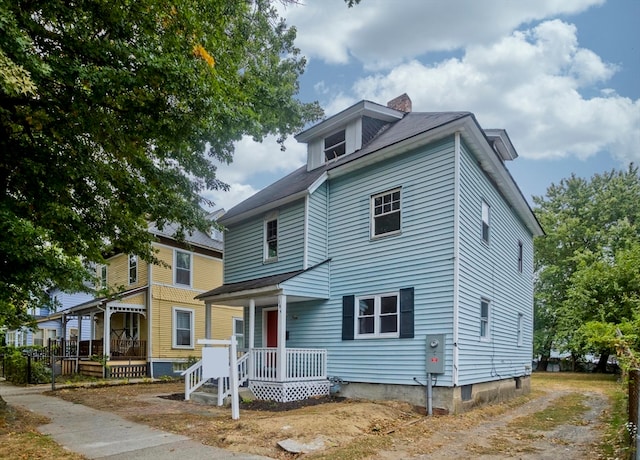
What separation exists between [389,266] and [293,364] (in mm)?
3513

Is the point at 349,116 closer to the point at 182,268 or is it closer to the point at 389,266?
the point at 389,266

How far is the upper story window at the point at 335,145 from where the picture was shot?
14.3m

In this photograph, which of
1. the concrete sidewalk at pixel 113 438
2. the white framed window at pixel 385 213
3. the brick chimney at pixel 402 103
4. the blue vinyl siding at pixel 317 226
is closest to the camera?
the concrete sidewalk at pixel 113 438

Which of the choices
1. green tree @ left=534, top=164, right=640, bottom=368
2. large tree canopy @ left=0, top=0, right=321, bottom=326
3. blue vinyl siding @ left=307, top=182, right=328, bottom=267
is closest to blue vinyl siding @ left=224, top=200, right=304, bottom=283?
blue vinyl siding @ left=307, top=182, right=328, bottom=267

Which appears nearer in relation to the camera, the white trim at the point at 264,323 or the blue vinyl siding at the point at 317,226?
the blue vinyl siding at the point at 317,226

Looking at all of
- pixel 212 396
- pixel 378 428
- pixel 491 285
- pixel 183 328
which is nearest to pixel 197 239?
pixel 183 328

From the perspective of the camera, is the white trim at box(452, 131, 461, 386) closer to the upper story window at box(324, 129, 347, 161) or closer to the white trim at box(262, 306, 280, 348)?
the upper story window at box(324, 129, 347, 161)

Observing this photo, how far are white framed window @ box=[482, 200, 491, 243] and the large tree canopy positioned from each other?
660 centimetres

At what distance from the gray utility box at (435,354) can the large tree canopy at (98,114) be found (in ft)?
20.1

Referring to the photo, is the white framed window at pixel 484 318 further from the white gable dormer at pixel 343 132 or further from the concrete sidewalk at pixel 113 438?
the concrete sidewalk at pixel 113 438

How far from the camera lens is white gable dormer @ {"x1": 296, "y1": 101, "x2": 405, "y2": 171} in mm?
13734

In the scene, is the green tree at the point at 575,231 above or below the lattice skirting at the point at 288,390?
above

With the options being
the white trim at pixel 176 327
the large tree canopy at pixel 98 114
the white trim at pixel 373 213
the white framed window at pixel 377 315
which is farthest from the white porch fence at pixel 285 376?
the white trim at pixel 176 327

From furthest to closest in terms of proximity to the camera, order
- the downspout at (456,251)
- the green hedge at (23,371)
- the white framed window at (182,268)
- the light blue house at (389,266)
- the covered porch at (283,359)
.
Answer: the white framed window at (182,268) < the green hedge at (23,371) < the covered porch at (283,359) < the light blue house at (389,266) < the downspout at (456,251)
